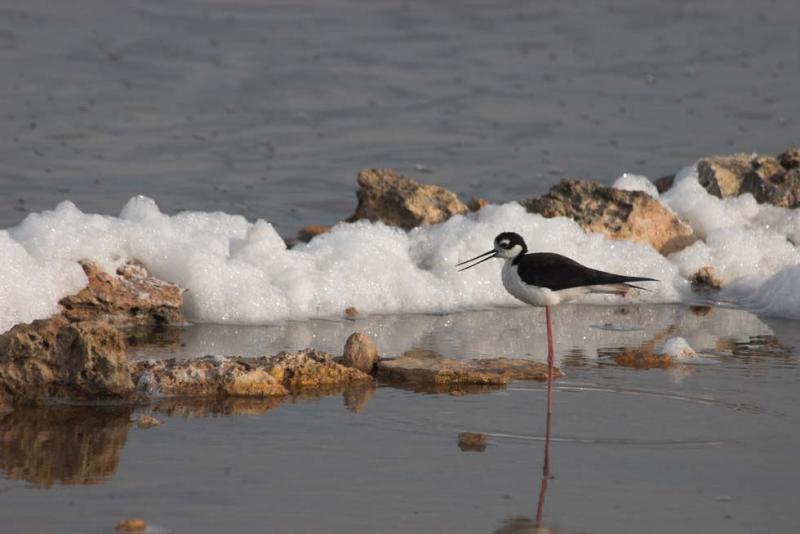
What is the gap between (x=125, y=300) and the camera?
9164 mm

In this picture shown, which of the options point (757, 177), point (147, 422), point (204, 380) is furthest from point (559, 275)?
point (757, 177)

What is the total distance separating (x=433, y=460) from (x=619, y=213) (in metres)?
5.62

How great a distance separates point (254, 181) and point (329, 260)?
4.66 meters

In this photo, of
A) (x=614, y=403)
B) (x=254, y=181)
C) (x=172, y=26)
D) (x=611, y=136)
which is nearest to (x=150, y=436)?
(x=614, y=403)

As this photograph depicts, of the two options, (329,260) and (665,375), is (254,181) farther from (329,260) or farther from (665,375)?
(665,375)

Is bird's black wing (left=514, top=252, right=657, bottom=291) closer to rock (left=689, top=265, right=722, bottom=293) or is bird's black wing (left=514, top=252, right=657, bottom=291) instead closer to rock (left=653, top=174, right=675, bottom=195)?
rock (left=689, top=265, right=722, bottom=293)

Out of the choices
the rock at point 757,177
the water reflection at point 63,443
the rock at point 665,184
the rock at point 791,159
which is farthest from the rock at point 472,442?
the rock at point 791,159

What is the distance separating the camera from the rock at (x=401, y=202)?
1160 cm

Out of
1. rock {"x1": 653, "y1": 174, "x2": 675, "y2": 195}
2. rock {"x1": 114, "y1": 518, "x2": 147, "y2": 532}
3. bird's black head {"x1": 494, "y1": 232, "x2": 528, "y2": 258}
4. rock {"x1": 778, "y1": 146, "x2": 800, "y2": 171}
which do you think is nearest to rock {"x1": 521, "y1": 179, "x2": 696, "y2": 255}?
rock {"x1": 653, "y1": 174, "x2": 675, "y2": 195}

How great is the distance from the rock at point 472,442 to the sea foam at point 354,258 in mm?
3164

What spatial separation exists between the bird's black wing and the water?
52cm

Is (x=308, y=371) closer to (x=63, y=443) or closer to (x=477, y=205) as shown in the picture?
(x=63, y=443)

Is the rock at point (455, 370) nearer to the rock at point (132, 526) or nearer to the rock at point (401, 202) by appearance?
the rock at point (132, 526)

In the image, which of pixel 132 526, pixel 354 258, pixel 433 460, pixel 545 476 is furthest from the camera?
pixel 354 258
